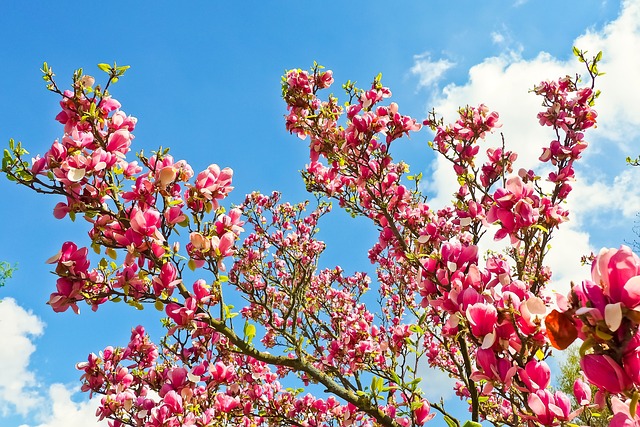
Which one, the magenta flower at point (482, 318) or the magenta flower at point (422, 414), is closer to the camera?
the magenta flower at point (482, 318)

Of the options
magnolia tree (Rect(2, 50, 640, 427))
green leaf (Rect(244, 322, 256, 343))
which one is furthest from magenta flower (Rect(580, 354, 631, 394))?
green leaf (Rect(244, 322, 256, 343))

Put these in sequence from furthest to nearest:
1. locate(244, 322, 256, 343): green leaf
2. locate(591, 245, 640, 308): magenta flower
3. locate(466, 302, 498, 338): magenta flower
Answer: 1. locate(244, 322, 256, 343): green leaf
2. locate(466, 302, 498, 338): magenta flower
3. locate(591, 245, 640, 308): magenta flower

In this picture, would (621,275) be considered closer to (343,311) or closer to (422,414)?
(422,414)

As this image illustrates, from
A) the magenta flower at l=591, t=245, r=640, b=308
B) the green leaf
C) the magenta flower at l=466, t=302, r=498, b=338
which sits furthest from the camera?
the green leaf

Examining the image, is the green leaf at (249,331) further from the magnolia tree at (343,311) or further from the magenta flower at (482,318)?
the magenta flower at (482,318)

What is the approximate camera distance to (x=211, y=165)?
96.6 inches

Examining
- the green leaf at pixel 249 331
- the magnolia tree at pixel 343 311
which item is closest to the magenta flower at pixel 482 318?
the magnolia tree at pixel 343 311

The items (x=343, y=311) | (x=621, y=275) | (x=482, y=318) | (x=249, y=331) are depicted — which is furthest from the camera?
(x=343, y=311)

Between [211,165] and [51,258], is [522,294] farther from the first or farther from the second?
[51,258]

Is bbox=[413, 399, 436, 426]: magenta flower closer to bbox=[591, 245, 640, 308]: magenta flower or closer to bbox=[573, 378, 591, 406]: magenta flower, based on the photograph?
bbox=[573, 378, 591, 406]: magenta flower

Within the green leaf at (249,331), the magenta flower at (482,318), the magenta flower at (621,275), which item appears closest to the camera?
the magenta flower at (621,275)

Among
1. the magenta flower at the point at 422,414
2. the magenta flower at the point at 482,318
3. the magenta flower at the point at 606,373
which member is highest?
the magenta flower at the point at 422,414

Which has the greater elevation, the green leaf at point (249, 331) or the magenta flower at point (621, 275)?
the green leaf at point (249, 331)

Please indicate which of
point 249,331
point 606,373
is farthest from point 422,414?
point 606,373
